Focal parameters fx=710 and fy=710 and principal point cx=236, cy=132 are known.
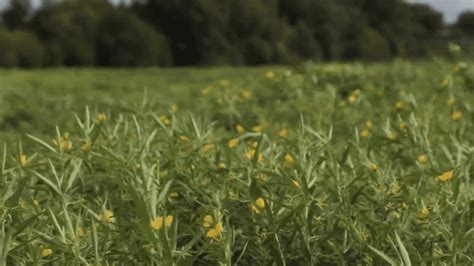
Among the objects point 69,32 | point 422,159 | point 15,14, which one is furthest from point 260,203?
point 15,14

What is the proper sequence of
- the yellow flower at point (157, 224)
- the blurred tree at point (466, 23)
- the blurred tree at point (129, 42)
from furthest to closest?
the blurred tree at point (466, 23), the blurred tree at point (129, 42), the yellow flower at point (157, 224)

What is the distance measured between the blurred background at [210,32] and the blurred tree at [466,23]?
0.06 meters

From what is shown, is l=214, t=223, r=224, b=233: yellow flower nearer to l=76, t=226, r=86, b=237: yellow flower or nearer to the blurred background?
l=76, t=226, r=86, b=237: yellow flower

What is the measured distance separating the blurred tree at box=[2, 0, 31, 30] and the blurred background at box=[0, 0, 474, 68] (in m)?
0.04

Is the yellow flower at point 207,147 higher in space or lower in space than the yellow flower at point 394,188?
higher

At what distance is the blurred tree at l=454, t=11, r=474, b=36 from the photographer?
2859 centimetres

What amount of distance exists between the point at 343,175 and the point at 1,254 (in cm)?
108

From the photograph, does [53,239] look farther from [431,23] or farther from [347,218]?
[431,23]

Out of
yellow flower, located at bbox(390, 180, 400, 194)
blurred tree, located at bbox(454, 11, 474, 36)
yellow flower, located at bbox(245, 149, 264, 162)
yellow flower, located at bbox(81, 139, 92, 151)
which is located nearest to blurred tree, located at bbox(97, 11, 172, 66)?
blurred tree, located at bbox(454, 11, 474, 36)

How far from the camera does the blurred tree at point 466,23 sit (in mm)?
28594

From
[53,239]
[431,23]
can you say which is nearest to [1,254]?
[53,239]

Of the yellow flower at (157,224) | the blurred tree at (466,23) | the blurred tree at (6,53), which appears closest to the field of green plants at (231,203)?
the yellow flower at (157,224)

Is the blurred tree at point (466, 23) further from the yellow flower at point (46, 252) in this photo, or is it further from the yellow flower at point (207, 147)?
the yellow flower at point (46, 252)

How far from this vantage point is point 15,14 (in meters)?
29.3
